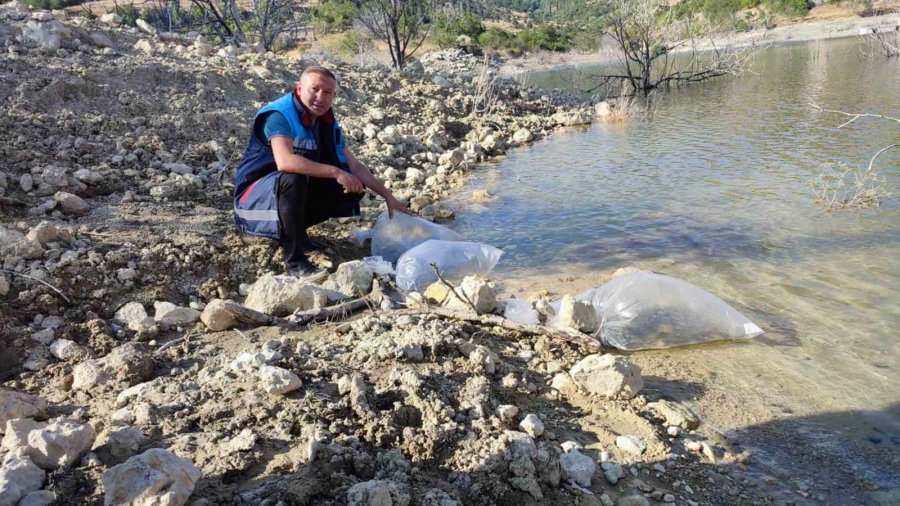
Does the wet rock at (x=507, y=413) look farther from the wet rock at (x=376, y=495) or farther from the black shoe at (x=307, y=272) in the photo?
the black shoe at (x=307, y=272)

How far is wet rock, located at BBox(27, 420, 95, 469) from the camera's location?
1538 mm

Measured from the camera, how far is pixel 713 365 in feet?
9.02

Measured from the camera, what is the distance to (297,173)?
10.8ft

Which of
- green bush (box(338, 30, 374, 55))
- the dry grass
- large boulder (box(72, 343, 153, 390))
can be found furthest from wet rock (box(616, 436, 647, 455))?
green bush (box(338, 30, 374, 55))

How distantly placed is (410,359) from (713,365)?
1.50 metres

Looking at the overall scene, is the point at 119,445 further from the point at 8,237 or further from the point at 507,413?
the point at 8,237

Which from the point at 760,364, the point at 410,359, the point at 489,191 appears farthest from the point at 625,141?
the point at 410,359

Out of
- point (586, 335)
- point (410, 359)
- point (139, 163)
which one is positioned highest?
point (139, 163)

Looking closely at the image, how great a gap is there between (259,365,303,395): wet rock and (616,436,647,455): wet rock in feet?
3.84

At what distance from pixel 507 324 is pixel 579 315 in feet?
1.26

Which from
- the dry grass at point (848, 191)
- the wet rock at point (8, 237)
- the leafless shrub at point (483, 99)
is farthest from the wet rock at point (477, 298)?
the leafless shrub at point (483, 99)

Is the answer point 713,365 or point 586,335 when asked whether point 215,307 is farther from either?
point 713,365

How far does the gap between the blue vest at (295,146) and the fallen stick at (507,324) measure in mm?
1203

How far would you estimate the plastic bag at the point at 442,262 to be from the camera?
3484 millimetres
